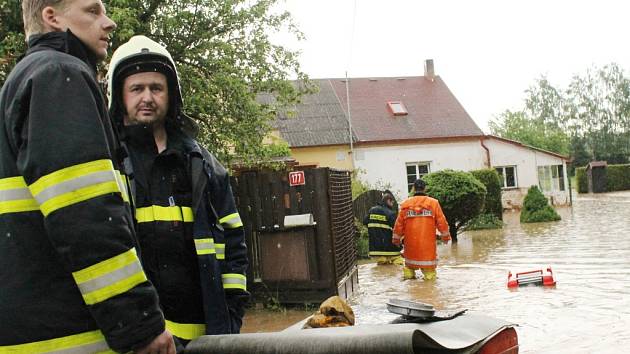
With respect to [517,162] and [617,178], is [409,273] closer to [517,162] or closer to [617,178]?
[517,162]

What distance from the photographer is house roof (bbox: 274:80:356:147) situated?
34.6 meters

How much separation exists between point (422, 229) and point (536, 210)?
15.5 meters

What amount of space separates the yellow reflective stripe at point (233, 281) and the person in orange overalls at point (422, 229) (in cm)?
886

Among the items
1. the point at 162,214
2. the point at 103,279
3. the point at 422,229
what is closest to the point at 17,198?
the point at 103,279

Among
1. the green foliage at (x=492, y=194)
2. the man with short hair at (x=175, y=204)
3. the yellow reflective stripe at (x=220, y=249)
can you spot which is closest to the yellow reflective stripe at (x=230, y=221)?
the man with short hair at (x=175, y=204)

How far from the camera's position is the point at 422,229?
11898 millimetres

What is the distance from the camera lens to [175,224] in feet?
9.96

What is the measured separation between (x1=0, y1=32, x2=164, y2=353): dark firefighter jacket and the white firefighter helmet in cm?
102

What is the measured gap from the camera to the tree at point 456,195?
20062mm

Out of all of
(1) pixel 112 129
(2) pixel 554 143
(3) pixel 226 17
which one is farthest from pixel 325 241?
(2) pixel 554 143

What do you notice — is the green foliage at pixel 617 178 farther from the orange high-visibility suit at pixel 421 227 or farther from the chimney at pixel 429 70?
the orange high-visibility suit at pixel 421 227

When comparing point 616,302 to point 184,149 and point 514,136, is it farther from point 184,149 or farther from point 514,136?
point 514,136

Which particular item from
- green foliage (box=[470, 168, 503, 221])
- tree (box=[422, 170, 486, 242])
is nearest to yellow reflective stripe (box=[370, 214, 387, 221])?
tree (box=[422, 170, 486, 242])

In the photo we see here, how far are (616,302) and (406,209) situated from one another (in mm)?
4186
